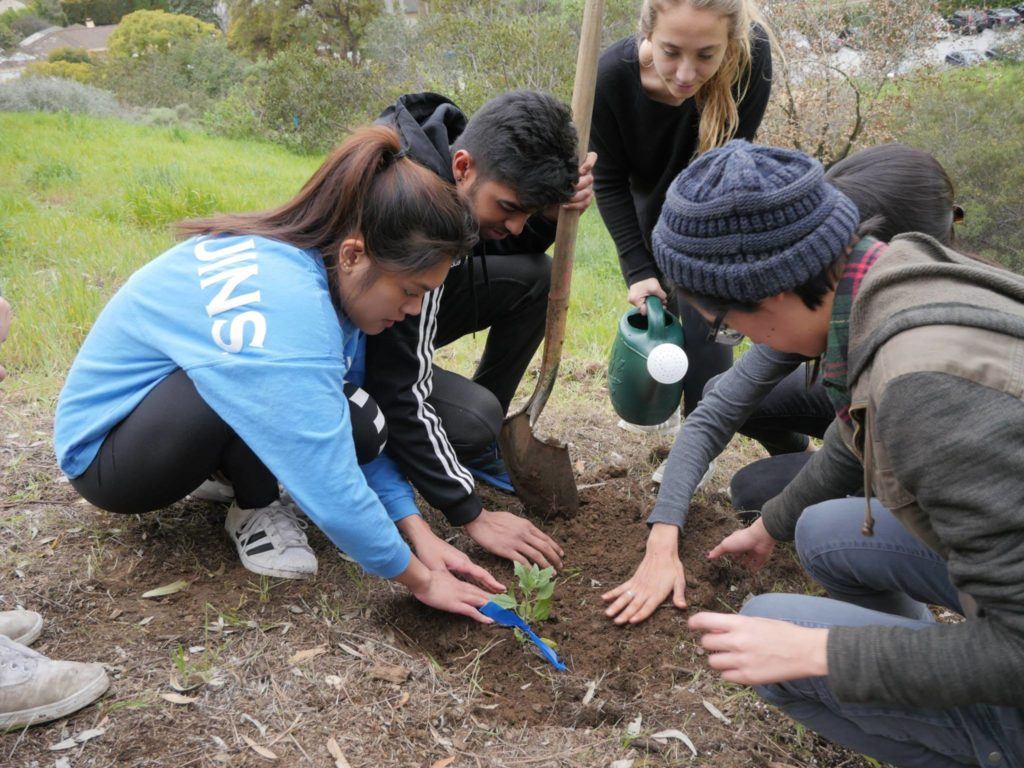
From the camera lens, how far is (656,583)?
1.98 meters

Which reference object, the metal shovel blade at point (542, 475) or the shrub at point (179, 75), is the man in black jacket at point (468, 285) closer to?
the metal shovel blade at point (542, 475)

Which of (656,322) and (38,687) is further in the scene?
(656,322)

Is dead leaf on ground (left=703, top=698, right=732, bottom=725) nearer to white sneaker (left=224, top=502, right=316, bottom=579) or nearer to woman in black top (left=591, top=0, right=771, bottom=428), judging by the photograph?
white sneaker (left=224, top=502, right=316, bottom=579)

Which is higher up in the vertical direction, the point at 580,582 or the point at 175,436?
the point at 175,436

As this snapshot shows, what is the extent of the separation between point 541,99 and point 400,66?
14134mm

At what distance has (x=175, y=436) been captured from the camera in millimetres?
1789

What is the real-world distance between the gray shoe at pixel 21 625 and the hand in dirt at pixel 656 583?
1.30 m

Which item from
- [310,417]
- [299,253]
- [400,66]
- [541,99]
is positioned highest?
[541,99]

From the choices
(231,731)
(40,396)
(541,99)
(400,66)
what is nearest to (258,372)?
(231,731)

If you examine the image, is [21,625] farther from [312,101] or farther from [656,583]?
[312,101]

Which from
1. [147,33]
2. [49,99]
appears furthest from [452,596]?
[147,33]

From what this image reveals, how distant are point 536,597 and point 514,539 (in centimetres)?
20

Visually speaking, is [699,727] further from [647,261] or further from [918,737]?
[647,261]

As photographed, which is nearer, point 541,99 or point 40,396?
point 541,99
